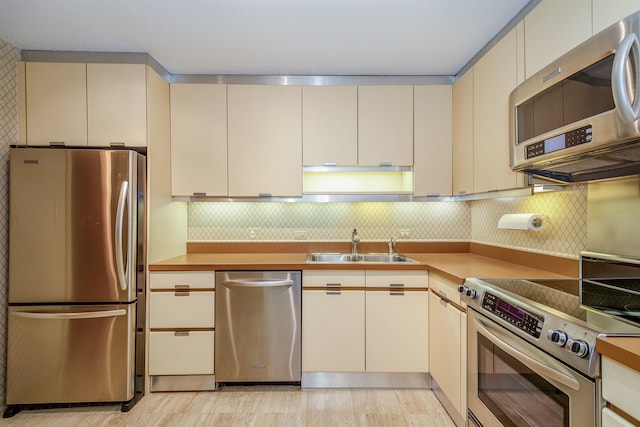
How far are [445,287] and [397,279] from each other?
0.39 meters

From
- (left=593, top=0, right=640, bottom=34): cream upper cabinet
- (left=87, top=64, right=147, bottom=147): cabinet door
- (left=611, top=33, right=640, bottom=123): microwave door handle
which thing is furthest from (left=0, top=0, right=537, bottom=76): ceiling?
(left=611, top=33, right=640, bottom=123): microwave door handle

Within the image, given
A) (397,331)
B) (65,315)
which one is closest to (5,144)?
(65,315)

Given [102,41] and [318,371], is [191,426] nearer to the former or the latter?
[318,371]

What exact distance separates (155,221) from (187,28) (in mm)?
1331

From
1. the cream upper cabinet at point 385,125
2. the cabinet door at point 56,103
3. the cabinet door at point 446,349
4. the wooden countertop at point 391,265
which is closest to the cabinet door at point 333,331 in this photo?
the wooden countertop at point 391,265

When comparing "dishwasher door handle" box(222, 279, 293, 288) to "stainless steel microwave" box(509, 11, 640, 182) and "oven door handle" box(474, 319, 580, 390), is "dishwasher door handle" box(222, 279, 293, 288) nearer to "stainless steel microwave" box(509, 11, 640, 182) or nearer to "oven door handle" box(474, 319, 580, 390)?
"oven door handle" box(474, 319, 580, 390)

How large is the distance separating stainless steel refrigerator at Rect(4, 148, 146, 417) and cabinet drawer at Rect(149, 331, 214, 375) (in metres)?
0.29

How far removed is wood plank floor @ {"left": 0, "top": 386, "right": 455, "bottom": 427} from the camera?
2133 millimetres

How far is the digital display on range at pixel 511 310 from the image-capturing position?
1326 millimetres

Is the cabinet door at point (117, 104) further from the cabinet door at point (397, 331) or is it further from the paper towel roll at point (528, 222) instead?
the paper towel roll at point (528, 222)

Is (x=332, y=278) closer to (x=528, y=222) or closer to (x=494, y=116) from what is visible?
(x=528, y=222)

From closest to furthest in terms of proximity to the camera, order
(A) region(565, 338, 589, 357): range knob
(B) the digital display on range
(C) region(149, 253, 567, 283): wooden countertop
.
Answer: (A) region(565, 338, 589, 357): range knob
(B) the digital display on range
(C) region(149, 253, 567, 283): wooden countertop

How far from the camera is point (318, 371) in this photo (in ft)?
8.19

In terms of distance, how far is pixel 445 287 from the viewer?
2.17 meters
